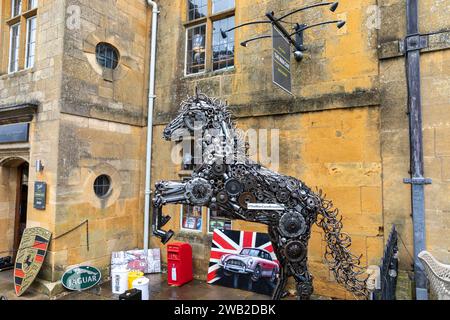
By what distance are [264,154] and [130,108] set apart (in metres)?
3.87

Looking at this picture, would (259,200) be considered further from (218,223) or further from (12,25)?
(12,25)

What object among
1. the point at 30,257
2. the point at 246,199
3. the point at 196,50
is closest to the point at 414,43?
the point at 246,199

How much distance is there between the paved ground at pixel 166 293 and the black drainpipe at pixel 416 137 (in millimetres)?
2770

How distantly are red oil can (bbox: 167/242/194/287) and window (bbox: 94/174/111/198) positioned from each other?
2107 mm

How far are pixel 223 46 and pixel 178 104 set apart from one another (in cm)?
183

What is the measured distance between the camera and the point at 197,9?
8375mm

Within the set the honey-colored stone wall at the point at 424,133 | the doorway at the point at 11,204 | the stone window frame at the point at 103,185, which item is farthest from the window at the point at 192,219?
the doorway at the point at 11,204

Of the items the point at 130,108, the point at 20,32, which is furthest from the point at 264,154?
the point at 20,32

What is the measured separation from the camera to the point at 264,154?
22.7 feet

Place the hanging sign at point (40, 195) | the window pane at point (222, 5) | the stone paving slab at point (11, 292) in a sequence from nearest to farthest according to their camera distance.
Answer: the stone paving slab at point (11, 292)
the hanging sign at point (40, 195)
the window pane at point (222, 5)

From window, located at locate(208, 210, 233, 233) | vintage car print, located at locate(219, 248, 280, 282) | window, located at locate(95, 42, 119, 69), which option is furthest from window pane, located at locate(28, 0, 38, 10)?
vintage car print, located at locate(219, 248, 280, 282)

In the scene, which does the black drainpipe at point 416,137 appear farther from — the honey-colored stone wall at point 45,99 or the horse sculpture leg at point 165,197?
the honey-colored stone wall at point 45,99

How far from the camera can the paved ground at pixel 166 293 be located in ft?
20.9

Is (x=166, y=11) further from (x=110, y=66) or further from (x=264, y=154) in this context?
(x=264, y=154)
